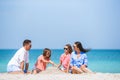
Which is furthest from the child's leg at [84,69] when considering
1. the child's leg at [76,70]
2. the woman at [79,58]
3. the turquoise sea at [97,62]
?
the turquoise sea at [97,62]

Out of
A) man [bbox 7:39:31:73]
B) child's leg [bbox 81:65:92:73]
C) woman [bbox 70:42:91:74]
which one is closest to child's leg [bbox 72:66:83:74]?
woman [bbox 70:42:91:74]

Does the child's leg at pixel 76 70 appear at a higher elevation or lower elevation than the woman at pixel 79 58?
lower

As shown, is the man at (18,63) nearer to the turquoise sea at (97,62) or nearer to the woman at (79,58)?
the woman at (79,58)

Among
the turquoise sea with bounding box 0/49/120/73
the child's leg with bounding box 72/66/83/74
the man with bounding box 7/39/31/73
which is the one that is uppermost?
the man with bounding box 7/39/31/73

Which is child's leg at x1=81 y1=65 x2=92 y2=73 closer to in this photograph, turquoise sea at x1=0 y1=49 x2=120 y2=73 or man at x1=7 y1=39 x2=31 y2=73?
man at x1=7 y1=39 x2=31 y2=73

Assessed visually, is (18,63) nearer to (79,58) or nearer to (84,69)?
(79,58)

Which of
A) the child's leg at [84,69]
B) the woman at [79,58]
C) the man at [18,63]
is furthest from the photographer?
the woman at [79,58]

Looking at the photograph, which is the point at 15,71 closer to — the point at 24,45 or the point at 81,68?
the point at 24,45

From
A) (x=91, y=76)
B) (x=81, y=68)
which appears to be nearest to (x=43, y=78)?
(x=91, y=76)

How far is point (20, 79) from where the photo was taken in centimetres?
1116

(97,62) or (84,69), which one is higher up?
(84,69)

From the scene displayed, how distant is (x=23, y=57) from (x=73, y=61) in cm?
148

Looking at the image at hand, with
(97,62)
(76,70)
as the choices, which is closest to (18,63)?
(76,70)

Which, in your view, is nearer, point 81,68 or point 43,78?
point 43,78
